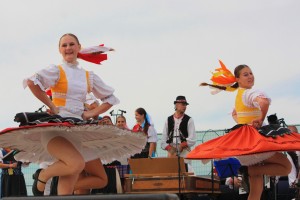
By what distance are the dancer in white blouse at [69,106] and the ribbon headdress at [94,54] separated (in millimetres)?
297

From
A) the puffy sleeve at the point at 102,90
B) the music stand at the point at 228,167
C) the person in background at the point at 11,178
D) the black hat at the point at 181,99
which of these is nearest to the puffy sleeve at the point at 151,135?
the black hat at the point at 181,99

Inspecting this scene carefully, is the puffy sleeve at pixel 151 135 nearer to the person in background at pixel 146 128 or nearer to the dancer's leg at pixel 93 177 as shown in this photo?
the person in background at pixel 146 128

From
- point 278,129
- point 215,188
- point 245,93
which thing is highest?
point 245,93

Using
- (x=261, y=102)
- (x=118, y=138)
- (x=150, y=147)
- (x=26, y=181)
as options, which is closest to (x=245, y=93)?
(x=261, y=102)

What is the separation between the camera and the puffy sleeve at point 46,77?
4.30 m

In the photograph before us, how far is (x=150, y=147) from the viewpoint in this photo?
8477mm

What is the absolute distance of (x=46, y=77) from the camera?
4332 mm

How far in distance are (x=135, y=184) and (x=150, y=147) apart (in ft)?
4.75

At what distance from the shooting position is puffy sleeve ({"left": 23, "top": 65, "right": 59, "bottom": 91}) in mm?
4301

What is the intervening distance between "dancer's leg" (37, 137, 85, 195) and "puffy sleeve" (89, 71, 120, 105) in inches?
28.0

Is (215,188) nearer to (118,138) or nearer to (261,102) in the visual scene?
(261,102)

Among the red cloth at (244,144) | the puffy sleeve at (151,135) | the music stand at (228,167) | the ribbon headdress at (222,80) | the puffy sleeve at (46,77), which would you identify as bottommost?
the music stand at (228,167)

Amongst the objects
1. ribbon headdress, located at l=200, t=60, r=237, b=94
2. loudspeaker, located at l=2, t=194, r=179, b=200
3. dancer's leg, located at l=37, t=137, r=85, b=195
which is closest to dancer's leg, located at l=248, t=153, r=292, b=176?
ribbon headdress, located at l=200, t=60, r=237, b=94

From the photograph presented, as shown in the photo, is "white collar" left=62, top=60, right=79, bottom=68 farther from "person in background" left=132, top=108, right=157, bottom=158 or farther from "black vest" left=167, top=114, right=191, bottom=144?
"person in background" left=132, top=108, right=157, bottom=158
